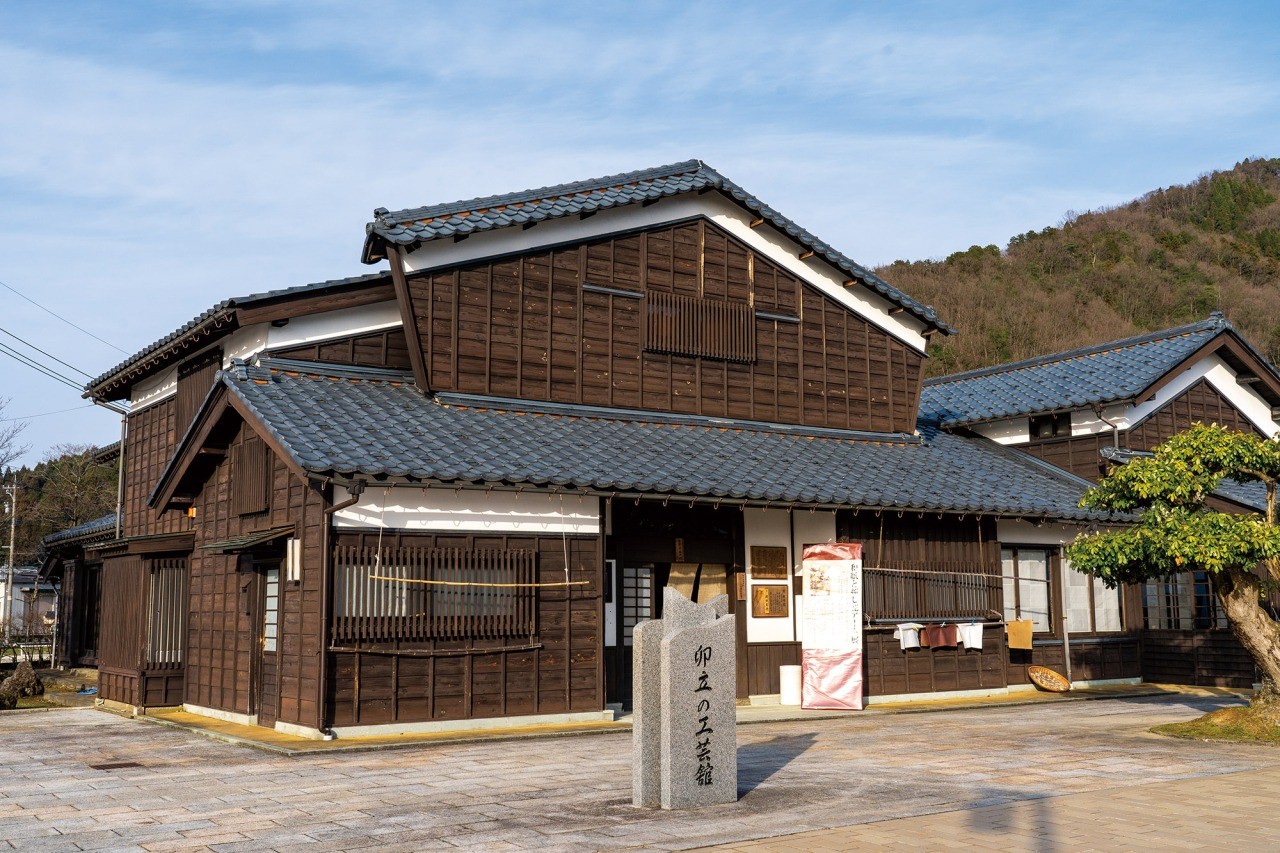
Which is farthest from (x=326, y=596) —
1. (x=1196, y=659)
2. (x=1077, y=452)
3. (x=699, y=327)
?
(x=1196, y=659)

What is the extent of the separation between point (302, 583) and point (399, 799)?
490 centimetres

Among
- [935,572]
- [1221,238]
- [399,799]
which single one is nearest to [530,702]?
[399,799]

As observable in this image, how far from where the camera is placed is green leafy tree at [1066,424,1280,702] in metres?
12.8

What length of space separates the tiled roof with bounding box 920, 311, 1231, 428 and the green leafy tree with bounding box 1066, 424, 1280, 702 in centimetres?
728

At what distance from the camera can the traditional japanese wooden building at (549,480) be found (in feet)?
44.2

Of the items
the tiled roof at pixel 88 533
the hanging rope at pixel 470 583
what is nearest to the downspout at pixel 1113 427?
the hanging rope at pixel 470 583

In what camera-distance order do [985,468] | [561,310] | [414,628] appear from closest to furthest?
1. [414,628]
2. [561,310]
3. [985,468]

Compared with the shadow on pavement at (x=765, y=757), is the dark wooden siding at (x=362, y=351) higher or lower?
higher

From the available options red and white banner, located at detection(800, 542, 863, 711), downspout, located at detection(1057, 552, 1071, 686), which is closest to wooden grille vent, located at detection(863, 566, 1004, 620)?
red and white banner, located at detection(800, 542, 863, 711)

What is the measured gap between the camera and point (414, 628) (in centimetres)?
1334

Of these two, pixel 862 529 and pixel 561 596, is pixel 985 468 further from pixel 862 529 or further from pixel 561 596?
pixel 561 596

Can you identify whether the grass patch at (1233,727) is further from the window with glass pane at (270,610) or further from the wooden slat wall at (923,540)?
the window with glass pane at (270,610)

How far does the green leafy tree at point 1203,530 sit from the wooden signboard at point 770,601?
5157mm

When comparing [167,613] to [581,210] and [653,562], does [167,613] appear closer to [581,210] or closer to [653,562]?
[653,562]
